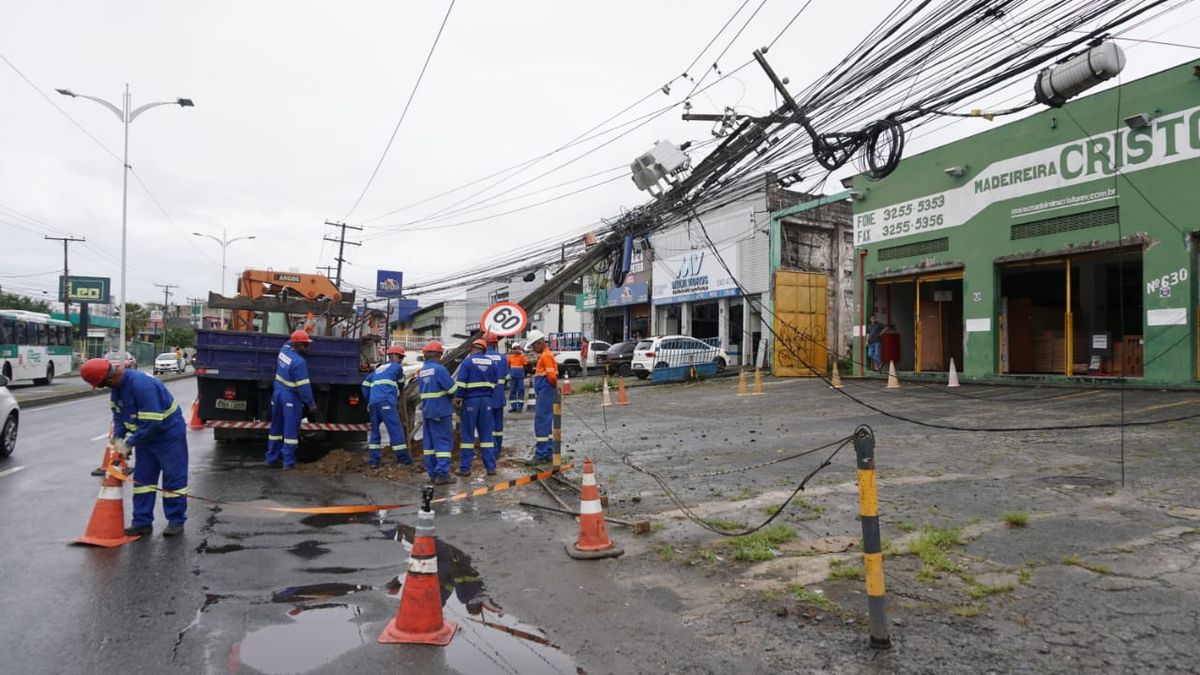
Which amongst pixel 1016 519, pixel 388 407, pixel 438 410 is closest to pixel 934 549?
pixel 1016 519

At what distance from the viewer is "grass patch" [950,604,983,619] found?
13.6 ft

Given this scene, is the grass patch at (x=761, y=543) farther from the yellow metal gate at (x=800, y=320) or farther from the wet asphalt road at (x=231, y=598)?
the yellow metal gate at (x=800, y=320)

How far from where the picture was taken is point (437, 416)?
27.9ft

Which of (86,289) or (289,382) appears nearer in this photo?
(289,382)

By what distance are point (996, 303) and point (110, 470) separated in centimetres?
1838

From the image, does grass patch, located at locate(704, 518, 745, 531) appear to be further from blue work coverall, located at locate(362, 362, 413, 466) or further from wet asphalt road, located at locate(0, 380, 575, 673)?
blue work coverall, located at locate(362, 362, 413, 466)

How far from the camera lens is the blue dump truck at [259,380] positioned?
10.4m

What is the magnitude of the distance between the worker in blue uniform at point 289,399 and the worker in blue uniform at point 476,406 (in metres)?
2.15

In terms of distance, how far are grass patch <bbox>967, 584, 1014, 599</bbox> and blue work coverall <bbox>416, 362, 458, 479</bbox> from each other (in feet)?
18.9

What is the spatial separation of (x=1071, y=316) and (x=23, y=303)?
89.8 metres

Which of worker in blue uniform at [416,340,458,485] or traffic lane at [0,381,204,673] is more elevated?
worker in blue uniform at [416,340,458,485]

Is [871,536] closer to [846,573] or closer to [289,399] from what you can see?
[846,573]

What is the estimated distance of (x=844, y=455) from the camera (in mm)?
9383

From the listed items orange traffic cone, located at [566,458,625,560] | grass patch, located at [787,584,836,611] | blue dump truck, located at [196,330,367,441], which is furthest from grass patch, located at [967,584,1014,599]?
blue dump truck, located at [196,330,367,441]
